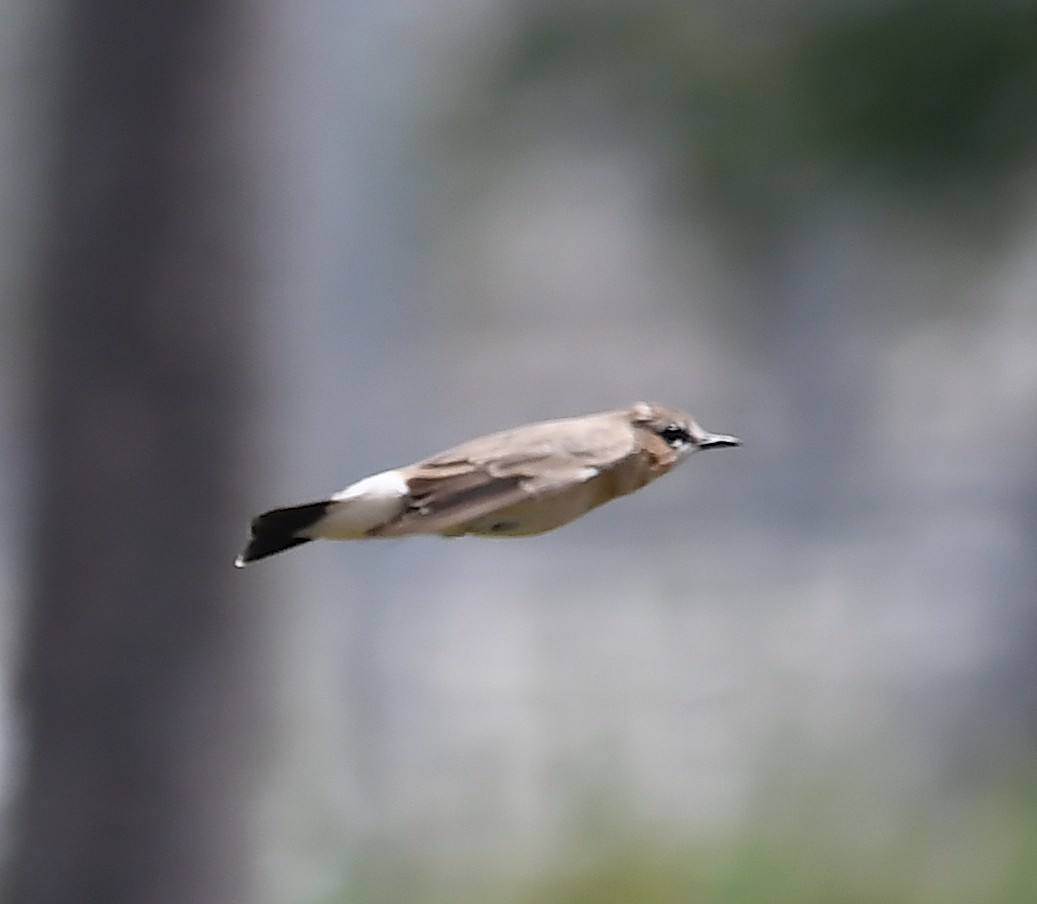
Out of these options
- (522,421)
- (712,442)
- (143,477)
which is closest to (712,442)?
(712,442)

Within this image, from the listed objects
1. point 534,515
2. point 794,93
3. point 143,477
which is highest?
point 794,93

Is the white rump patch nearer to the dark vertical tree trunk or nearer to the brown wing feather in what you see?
the brown wing feather

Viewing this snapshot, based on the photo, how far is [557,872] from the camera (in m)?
2.49

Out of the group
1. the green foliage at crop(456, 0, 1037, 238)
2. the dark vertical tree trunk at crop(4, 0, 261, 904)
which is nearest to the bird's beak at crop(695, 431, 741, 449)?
the dark vertical tree trunk at crop(4, 0, 261, 904)

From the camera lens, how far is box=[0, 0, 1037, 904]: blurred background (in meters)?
1.63

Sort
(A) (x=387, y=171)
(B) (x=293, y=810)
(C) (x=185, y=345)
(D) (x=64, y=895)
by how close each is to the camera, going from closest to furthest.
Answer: (C) (x=185, y=345), (D) (x=64, y=895), (B) (x=293, y=810), (A) (x=387, y=171)

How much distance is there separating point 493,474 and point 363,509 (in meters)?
0.05

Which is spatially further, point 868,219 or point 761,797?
point 868,219

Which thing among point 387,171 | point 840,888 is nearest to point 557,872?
point 840,888

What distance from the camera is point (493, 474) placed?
56cm

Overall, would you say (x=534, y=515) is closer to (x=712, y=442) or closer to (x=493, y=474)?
(x=493, y=474)

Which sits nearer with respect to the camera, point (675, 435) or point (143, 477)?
point (675, 435)

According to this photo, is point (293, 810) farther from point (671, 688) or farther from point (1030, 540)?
point (1030, 540)

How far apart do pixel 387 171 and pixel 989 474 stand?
57.8 inches
